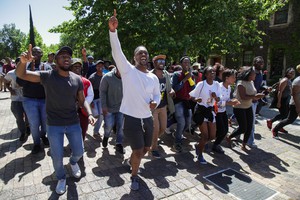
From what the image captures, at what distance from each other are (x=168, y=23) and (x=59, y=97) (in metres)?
10.0

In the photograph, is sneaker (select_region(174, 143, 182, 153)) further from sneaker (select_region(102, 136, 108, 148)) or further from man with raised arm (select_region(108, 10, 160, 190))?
man with raised arm (select_region(108, 10, 160, 190))

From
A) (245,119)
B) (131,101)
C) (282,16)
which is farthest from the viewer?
(282,16)

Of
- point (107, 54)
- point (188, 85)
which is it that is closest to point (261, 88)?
point (188, 85)

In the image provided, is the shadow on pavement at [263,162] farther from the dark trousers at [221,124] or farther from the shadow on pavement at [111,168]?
the shadow on pavement at [111,168]

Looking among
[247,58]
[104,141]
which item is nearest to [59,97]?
[104,141]

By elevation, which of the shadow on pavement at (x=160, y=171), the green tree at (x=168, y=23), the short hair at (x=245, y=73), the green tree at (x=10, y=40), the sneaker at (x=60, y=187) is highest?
the green tree at (x=10, y=40)

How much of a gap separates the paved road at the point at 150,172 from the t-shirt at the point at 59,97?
1041 millimetres

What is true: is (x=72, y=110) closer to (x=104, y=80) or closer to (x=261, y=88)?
(x=104, y=80)

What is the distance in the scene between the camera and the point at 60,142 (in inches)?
124

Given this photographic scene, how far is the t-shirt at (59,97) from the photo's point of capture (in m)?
3.02

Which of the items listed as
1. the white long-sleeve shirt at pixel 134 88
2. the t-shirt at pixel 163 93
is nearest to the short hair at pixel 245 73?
the t-shirt at pixel 163 93

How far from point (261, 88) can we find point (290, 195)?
285cm

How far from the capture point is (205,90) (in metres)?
4.36

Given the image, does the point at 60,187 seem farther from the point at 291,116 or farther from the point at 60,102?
the point at 291,116
